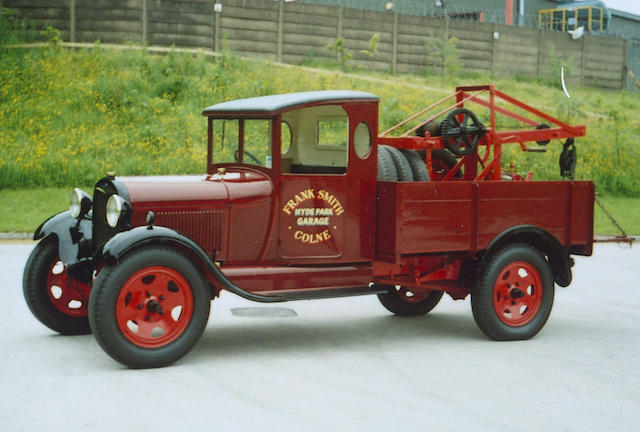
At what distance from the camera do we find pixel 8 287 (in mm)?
9945

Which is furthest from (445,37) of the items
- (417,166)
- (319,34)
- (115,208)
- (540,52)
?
(115,208)

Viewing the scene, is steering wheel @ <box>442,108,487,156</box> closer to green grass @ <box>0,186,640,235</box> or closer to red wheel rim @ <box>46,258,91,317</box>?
red wheel rim @ <box>46,258,91,317</box>

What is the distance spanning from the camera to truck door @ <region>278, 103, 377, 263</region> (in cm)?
742

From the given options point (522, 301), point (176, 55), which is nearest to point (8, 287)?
point (522, 301)

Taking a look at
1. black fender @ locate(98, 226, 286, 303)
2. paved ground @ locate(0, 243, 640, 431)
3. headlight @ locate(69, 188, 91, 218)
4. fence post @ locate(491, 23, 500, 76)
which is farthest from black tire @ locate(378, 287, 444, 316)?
fence post @ locate(491, 23, 500, 76)

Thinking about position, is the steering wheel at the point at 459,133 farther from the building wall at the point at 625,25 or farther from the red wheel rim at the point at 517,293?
the building wall at the point at 625,25

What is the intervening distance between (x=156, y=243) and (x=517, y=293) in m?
3.12

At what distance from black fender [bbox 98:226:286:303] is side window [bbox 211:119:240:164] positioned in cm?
132

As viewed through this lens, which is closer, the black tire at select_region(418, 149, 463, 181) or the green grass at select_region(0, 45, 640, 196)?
the black tire at select_region(418, 149, 463, 181)

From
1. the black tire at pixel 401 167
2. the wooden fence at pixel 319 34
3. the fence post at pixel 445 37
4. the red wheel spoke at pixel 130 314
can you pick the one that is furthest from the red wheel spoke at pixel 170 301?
the fence post at pixel 445 37

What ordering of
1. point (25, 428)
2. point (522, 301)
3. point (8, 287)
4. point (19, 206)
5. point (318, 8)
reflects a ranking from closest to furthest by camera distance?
point (25, 428)
point (522, 301)
point (8, 287)
point (19, 206)
point (318, 8)

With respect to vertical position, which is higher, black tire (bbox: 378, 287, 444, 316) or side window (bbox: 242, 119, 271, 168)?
side window (bbox: 242, 119, 271, 168)

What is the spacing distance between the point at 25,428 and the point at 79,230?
2661 millimetres

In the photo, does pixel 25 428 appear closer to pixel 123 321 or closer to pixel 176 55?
pixel 123 321
